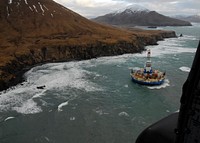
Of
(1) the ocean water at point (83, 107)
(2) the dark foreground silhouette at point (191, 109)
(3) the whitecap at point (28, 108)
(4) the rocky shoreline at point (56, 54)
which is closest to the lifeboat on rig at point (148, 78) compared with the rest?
(1) the ocean water at point (83, 107)

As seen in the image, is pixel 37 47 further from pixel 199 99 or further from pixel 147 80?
pixel 199 99

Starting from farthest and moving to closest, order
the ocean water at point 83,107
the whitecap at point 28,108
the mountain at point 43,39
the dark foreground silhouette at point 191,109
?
the mountain at point 43,39, the whitecap at point 28,108, the ocean water at point 83,107, the dark foreground silhouette at point 191,109

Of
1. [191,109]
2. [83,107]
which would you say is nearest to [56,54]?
[83,107]

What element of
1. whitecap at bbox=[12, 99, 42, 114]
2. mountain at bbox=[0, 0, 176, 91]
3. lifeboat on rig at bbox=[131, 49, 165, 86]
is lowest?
whitecap at bbox=[12, 99, 42, 114]

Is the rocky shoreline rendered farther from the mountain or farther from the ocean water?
the ocean water

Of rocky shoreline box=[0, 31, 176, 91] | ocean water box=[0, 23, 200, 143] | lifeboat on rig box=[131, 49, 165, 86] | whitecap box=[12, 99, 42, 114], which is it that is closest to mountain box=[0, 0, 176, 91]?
rocky shoreline box=[0, 31, 176, 91]

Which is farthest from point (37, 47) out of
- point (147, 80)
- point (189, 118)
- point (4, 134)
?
point (189, 118)

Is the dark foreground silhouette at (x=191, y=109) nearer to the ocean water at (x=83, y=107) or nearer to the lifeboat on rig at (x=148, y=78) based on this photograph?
the ocean water at (x=83, y=107)

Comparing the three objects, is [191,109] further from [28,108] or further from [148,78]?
[148,78]
